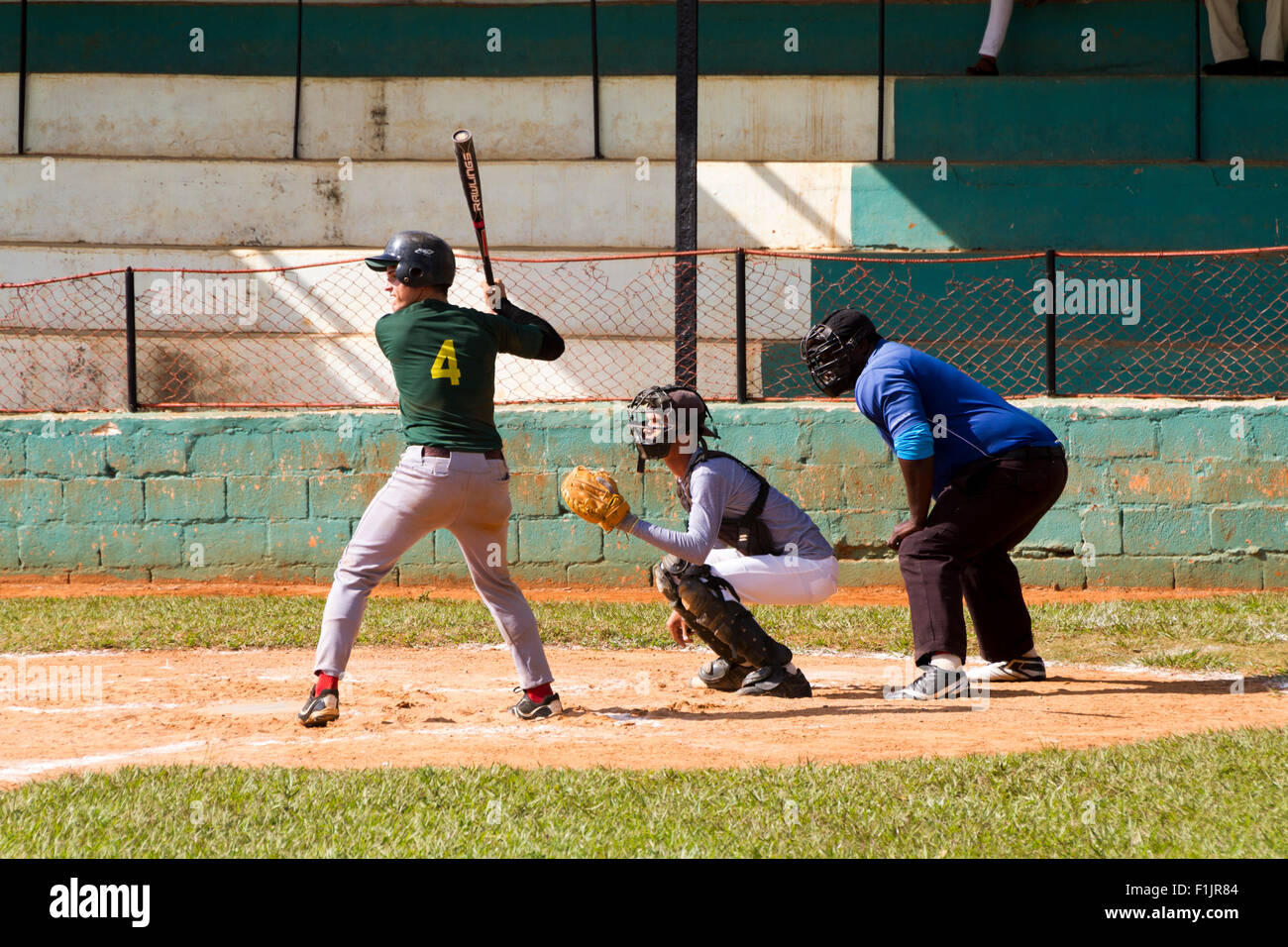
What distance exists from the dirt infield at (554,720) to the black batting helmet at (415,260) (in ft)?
5.94

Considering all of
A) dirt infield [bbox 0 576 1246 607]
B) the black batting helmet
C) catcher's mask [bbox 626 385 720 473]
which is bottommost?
dirt infield [bbox 0 576 1246 607]

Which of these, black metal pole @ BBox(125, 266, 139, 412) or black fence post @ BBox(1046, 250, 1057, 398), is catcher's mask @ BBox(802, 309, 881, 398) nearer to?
black fence post @ BBox(1046, 250, 1057, 398)

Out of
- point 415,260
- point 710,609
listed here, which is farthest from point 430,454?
point 710,609

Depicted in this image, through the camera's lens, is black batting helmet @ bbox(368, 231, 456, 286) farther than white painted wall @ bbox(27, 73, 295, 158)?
No

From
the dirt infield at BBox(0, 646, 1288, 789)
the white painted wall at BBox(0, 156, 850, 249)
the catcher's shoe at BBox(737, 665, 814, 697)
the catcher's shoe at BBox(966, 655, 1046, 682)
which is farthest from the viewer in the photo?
the white painted wall at BBox(0, 156, 850, 249)

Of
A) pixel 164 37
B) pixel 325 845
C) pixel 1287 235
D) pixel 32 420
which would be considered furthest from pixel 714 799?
pixel 164 37

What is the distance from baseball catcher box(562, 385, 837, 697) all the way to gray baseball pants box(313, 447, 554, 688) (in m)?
0.35

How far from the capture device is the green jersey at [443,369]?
17.4 feet

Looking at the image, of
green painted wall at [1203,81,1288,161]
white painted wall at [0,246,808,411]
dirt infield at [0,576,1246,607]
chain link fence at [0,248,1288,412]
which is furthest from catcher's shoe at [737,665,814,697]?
green painted wall at [1203,81,1288,161]

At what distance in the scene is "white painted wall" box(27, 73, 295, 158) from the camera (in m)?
15.3

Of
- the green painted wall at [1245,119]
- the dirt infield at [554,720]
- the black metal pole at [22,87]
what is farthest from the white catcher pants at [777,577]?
the black metal pole at [22,87]

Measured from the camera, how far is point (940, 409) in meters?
6.12

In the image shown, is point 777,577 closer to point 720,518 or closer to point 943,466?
point 720,518

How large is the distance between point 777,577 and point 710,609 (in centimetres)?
40
